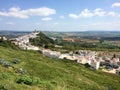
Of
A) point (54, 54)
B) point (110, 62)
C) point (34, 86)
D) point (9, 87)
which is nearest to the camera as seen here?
point (9, 87)

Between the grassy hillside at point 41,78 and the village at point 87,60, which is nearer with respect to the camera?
the grassy hillside at point 41,78

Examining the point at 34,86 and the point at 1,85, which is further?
the point at 34,86

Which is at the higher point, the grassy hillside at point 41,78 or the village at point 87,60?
the grassy hillside at point 41,78

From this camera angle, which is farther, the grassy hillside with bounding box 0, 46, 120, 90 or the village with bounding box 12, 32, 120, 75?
the village with bounding box 12, 32, 120, 75

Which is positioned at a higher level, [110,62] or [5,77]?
[5,77]

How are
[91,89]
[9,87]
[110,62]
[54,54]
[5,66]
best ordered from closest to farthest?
[9,87], [5,66], [91,89], [54,54], [110,62]

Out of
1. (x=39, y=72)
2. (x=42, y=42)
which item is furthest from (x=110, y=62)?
(x=39, y=72)

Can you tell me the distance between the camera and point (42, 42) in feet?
491

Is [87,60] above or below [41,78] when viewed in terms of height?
below

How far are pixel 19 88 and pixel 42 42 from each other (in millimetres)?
138028

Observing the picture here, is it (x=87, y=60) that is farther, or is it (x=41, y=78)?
(x=87, y=60)

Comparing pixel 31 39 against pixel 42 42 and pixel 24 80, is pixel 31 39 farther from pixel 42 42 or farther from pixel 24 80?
pixel 24 80

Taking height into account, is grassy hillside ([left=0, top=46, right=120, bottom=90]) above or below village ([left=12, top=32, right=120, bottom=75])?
above

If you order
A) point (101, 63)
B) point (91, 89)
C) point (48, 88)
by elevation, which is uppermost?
point (48, 88)
